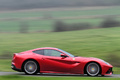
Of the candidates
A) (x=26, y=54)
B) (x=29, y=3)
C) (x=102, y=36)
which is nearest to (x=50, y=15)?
(x=29, y=3)

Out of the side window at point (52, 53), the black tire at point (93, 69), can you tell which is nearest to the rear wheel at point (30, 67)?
the side window at point (52, 53)

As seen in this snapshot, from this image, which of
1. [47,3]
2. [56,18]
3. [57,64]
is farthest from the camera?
[47,3]

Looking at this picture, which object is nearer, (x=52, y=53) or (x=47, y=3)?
(x=52, y=53)

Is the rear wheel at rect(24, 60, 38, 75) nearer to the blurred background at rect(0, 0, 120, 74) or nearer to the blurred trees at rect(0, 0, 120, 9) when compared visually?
the blurred background at rect(0, 0, 120, 74)

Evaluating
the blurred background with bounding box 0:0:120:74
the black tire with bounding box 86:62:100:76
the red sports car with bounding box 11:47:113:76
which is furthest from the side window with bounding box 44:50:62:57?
the blurred background with bounding box 0:0:120:74

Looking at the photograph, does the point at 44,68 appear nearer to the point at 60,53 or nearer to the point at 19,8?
the point at 60,53

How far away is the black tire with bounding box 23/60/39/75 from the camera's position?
1152 cm

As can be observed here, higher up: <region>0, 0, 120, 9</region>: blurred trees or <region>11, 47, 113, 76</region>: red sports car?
<region>0, 0, 120, 9</region>: blurred trees

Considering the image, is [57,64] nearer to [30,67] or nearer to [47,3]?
Result: [30,67]

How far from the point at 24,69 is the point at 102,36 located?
22849 millimetres

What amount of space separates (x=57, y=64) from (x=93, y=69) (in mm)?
1379

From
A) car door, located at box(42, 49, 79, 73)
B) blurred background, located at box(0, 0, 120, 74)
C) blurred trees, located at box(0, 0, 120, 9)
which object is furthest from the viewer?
blurred trees, located at box(0, 0, 120, 9)

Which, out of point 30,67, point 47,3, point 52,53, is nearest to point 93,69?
point 52,53

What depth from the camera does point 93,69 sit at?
11.3m
